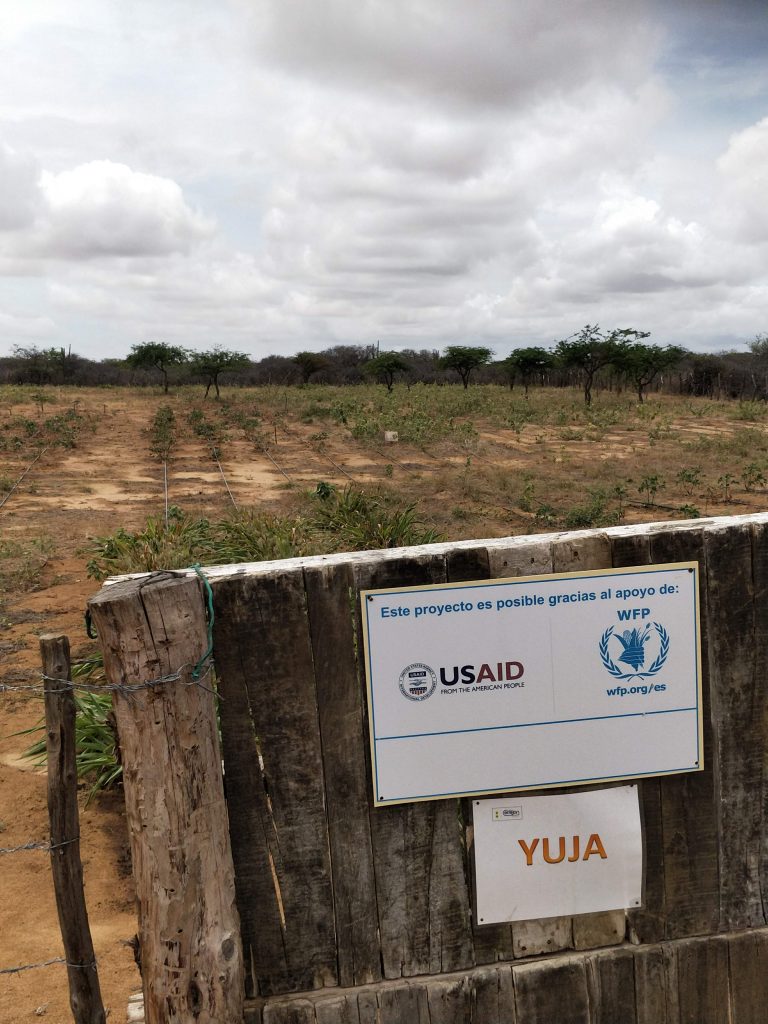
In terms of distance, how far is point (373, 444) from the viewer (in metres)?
23.3

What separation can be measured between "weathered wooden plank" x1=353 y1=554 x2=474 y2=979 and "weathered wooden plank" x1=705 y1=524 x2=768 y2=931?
2.81 ft

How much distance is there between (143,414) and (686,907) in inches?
1237

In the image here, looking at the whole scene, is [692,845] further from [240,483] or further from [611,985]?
[240,483]

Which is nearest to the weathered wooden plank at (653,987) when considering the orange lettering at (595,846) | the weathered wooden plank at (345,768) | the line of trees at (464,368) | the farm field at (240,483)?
the orange lettering at (595,846)

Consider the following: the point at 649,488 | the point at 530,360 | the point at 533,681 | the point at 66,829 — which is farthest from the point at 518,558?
the point at 530,360

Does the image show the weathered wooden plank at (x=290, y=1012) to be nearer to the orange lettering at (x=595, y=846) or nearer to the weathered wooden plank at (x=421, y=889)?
the weathered wooden plank at (x=421, y=889)

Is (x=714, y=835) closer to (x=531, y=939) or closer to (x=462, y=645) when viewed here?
(x=531, y=939)

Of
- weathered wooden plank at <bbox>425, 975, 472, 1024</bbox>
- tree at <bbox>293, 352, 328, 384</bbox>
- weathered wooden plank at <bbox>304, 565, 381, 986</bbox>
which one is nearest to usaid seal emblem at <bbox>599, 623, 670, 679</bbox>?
weathered wooden plank at <bbox>304, 565, 381, 986</bbox>

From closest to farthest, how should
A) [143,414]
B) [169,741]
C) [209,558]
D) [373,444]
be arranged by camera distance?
[169,741]
[209,558]
[373,444]
[143,414]

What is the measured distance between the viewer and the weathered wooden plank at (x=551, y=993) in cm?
265

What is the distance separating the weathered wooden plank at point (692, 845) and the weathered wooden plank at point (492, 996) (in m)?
0.54

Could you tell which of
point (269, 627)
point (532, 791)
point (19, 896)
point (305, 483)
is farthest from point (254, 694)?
point (305, 483)

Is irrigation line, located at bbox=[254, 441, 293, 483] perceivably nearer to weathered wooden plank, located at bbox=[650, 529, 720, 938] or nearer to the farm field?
the farm field

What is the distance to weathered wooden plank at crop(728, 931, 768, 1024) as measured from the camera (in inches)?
109
